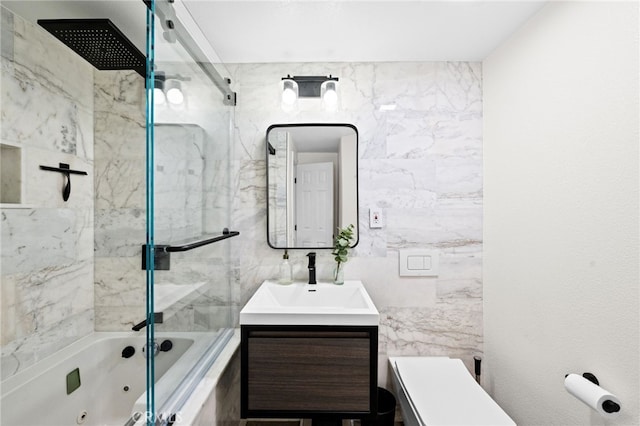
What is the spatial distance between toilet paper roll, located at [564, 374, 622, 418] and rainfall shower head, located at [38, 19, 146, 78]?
2.14 meters

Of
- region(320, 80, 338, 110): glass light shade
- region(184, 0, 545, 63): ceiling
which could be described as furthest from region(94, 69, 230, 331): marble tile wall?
region(320, 80, 338, 110): glass light shade

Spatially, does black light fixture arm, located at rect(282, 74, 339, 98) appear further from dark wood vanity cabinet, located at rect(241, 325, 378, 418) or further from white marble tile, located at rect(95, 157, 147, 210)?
dark wood vanity cabinet, located at rect(241, 325, 378, 418)

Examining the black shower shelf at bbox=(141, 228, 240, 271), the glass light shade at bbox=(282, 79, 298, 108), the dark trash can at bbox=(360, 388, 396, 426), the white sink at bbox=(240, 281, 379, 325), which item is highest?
the glass light shade at bbox=(282, 79, 298, 108)

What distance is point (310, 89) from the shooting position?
1.74 meters

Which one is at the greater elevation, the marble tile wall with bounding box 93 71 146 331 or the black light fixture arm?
the black light fixture arm

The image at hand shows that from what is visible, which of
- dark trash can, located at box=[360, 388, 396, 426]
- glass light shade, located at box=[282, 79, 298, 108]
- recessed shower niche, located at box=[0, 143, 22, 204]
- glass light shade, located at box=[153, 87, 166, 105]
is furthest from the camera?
glass light shade, located at box=[282, 79, 298, 108]

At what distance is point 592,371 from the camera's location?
3.46 feet

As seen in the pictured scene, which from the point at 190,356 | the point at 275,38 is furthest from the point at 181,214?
the point at 275,38

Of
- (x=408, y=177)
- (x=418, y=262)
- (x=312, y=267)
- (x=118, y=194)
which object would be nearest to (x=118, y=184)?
(x=118, y=194)

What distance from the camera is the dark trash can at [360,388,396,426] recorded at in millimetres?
1540

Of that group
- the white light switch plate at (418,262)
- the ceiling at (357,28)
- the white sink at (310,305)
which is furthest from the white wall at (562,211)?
the white sink at (310,305)

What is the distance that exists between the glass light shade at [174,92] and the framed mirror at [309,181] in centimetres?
67

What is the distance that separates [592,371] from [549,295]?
0.29 metres

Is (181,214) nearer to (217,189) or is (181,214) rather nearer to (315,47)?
(217,189)
